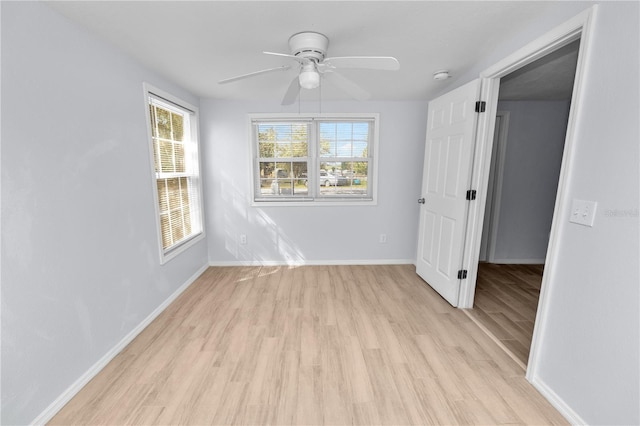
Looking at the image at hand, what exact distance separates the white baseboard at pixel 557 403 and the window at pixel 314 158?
2472mm

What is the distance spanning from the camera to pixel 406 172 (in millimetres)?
3605

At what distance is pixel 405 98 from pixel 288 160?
5.61 feet

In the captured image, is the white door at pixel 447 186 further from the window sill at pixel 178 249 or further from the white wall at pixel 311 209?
the window sill at pixel 178 249

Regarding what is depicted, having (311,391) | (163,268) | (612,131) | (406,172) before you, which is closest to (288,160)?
(406,172)

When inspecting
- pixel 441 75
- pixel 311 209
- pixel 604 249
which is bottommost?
pixel 311 209

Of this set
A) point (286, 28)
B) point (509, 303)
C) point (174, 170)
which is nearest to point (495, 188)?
point (509, 303)

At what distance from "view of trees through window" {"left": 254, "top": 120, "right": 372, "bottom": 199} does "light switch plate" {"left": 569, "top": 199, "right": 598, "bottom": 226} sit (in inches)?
94.5

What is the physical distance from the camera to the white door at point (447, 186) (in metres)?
2.40

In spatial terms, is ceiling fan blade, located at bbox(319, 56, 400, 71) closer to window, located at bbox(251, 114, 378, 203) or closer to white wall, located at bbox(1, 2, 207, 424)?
white wall, located at bbox(1, 2, 207, 424)

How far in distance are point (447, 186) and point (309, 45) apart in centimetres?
190

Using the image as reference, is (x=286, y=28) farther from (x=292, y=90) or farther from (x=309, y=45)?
(x=292, y=90)

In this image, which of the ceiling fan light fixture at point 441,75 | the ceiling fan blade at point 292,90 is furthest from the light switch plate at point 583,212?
the ceiling fan blade at point 292,90

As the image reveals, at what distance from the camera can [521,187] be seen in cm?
369

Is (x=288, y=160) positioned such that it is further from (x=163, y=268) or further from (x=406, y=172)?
(x=163, y=268)
